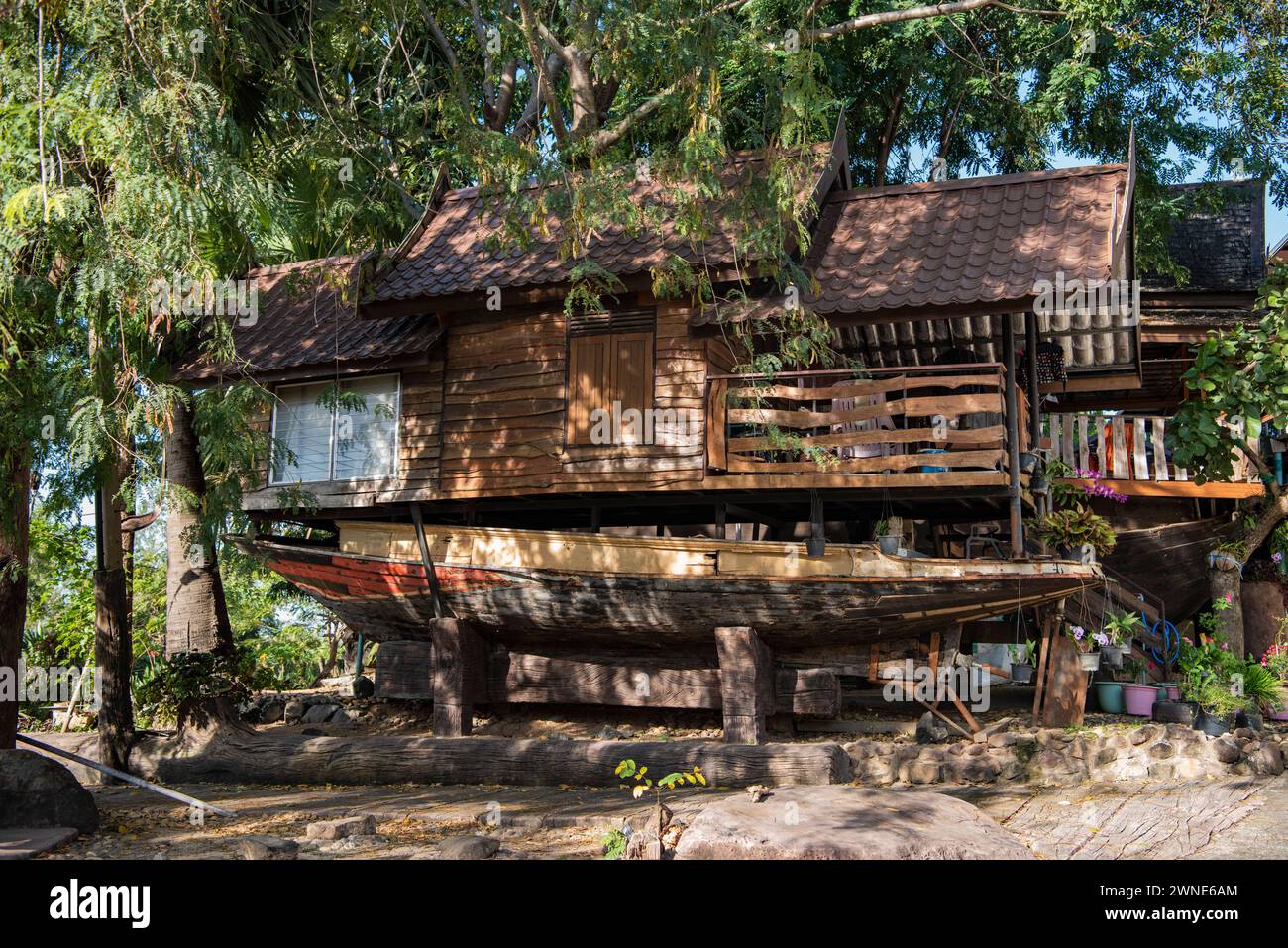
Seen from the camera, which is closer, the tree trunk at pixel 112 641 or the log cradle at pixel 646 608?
the log cradle at pixel 646 608

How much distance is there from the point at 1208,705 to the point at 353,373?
36.5ft

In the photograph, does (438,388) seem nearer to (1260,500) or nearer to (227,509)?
(227,509)

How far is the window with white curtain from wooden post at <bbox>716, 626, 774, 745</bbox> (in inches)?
209

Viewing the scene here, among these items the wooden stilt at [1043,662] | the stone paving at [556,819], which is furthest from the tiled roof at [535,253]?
the stone paving at [556,819]

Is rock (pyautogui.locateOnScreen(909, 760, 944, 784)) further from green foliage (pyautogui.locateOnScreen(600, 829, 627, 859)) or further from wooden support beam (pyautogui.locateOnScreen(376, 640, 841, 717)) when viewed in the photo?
green foliage (pyautogui.locateOnScreen(600, 829, 627, 859))

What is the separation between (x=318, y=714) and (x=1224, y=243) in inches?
697

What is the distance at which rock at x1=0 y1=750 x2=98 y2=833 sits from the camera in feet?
27.5

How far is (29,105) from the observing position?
9.60 meters

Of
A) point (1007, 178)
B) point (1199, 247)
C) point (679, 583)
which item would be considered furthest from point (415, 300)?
point (1199, 247)

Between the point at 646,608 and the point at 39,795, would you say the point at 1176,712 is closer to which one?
the point at 646,608

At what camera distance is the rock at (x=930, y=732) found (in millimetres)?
12328

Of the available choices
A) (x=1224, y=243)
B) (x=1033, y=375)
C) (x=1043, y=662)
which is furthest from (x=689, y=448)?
(x=1224, y=243)

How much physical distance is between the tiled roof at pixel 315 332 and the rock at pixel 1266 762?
406 inches

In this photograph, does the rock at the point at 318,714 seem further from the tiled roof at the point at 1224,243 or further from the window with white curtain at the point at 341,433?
the tiled roof at the point at 1224,243
